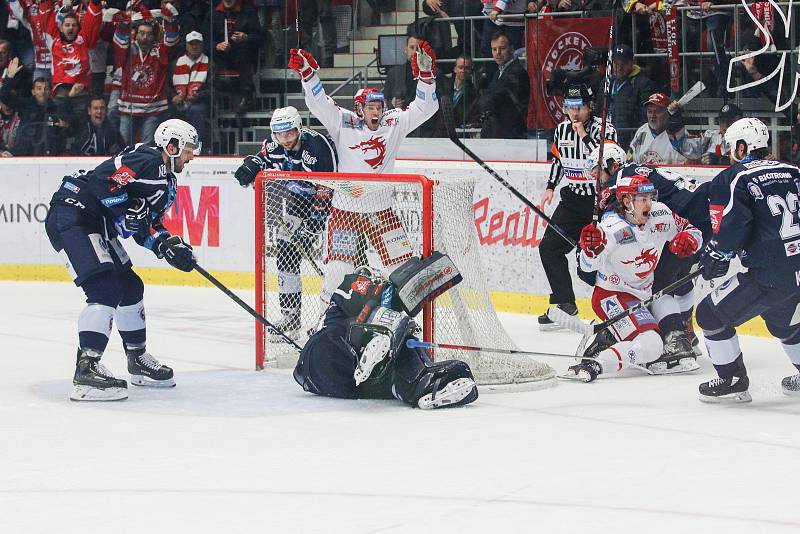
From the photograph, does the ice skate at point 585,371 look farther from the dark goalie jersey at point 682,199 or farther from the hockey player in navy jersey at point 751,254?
the dark goalie jersey at point 682,199

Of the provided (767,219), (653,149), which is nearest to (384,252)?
(767,219)

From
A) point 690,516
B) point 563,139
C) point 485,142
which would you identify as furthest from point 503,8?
point 690,516

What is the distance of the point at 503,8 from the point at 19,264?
412cm

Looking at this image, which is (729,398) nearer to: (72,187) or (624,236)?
(624,236)

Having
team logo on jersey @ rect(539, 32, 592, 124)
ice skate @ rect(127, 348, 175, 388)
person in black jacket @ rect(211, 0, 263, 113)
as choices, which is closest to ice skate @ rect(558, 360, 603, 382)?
ice skate @ rect(127, 348, 175, 388)

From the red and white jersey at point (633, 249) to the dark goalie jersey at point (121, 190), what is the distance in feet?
6.58

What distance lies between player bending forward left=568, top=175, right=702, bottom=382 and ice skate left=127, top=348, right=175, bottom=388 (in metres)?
1.80

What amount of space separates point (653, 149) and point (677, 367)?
6.66 feet

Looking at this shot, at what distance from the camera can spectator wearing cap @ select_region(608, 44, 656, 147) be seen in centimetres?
823

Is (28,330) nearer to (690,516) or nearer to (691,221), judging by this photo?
(691,221)

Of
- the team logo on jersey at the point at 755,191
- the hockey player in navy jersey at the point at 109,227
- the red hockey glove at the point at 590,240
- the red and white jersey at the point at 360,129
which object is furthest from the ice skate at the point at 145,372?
the team logo on jersey at the point at 755,191

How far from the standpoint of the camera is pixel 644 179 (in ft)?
20.9

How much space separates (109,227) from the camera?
5.87m

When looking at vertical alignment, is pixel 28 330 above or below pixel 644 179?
below
